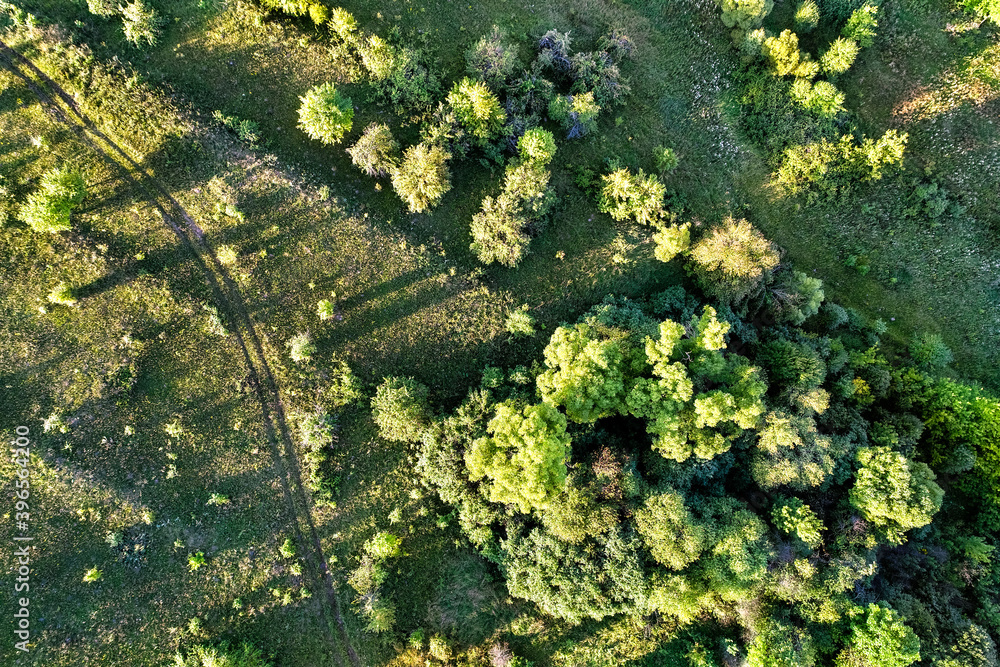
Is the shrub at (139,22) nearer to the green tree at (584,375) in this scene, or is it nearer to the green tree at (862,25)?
the green tree at (584,375)

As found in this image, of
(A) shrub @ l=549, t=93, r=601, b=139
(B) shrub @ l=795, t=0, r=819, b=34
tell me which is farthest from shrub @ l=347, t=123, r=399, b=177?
(B) shrub @ l=795, t=0, r=819, b=34

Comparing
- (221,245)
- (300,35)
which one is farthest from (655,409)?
(300,35)

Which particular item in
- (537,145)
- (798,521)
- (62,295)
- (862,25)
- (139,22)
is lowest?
(798,521)

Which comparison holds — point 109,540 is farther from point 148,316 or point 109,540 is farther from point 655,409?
point 655,409

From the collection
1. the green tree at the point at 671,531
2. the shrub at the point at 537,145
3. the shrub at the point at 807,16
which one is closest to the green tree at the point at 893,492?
the green tree at the point at 671,531

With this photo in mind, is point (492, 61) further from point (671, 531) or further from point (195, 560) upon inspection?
point (195, 560)

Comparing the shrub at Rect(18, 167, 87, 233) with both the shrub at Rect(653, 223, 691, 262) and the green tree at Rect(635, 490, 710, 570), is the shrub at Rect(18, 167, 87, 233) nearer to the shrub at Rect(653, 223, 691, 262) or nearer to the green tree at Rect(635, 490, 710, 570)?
the shrub at Rect(653, 223, 691, 262)

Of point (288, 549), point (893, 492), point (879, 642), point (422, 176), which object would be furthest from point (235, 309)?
point (879, 642)
